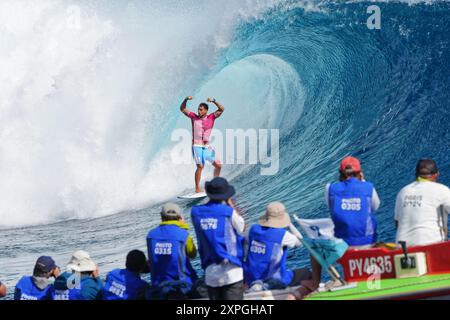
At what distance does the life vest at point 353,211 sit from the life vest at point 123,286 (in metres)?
1.93

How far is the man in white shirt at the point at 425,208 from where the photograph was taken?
303 inches

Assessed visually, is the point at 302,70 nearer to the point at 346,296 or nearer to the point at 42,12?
the point at 42,12

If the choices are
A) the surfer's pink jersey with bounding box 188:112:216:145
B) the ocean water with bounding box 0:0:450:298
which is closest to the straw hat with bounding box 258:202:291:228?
the ocean water with bounding box 0:0:450:298

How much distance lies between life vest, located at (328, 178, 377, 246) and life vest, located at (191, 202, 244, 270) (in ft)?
3.55

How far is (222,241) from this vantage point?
743 centimetres

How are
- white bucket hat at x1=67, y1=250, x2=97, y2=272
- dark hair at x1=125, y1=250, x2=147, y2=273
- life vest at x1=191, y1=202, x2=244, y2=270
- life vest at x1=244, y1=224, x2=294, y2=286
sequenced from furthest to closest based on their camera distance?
white bucket hat at x1=67, y1=250, x2=97, y2=272 → dark hair at x1=125, y1=250, x2=147, y2=273 → life vest at x1=244, y1=224, x2=294, y2=286 → life vest at x1=191, y1=202, x2=244, y2=270

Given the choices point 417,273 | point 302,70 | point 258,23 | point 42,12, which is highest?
point 42,12

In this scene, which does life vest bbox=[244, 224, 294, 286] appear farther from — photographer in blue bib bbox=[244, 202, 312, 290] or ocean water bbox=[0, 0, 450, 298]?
ocean water bbox=[0, 0, 450, 298]

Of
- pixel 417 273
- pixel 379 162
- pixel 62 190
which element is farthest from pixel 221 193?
pixel 62 190

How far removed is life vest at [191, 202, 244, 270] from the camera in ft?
24.4

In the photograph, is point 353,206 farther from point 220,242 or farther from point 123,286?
point 123,286

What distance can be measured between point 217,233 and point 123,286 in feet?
3.57

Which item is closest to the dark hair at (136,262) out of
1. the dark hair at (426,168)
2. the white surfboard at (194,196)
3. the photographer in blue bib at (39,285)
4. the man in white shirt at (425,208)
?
the photographer in blue bib at (39,285)
